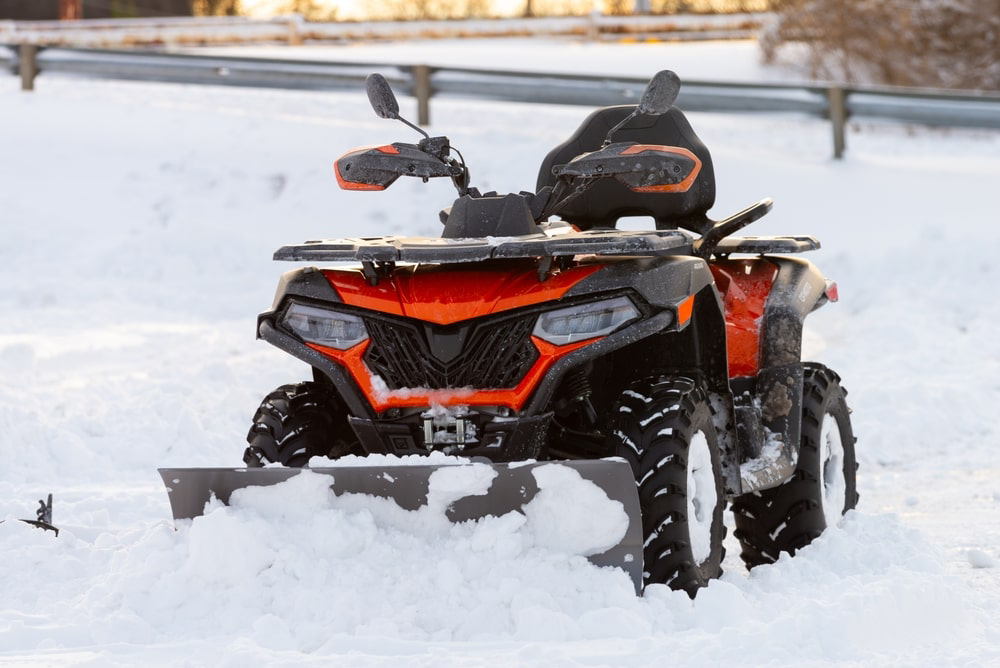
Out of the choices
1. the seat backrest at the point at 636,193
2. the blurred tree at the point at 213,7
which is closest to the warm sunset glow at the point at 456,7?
the blurred tree at the point at 213,7

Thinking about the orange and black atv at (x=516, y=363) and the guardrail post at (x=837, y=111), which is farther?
the guardrail post at (x=837, y=111)

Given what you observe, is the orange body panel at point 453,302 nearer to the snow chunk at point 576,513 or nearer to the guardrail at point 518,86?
the snow chunk at point 576,513

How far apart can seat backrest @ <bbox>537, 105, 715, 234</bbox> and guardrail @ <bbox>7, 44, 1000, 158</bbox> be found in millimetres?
8995

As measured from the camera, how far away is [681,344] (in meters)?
4.91

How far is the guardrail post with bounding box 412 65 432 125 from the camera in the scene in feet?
52.2

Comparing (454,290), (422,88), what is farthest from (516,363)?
(422,88)

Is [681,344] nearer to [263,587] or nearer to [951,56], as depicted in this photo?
[263,587]

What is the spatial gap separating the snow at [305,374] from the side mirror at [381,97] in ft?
4.22

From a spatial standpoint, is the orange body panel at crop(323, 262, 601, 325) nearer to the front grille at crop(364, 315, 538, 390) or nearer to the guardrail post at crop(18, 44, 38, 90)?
the front grille at crop(364, 315, 538, 390)

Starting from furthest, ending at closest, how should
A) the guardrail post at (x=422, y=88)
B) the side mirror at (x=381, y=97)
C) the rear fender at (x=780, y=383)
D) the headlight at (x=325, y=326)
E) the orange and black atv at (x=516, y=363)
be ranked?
1. the guardrail post at (x=422, y=88)
2. the rear fender at (x=780, y=383)
3. the side mirror at (x=381, y=97)
4. the headlight at (x=325, y=326)
5. the orange and black atv at (x=516, y=363)

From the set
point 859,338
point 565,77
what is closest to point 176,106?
point 565,77

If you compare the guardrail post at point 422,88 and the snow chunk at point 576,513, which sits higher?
the guardrail post at point 422,88

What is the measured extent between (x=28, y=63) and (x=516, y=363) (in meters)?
14.1

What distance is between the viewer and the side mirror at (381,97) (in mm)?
4832
